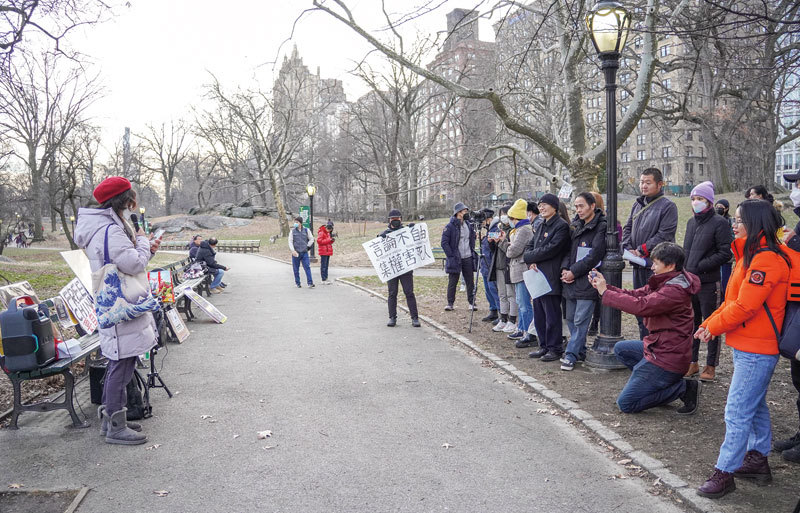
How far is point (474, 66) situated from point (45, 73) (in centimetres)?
2622

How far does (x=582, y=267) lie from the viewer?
6918 mm

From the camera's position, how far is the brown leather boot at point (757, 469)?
4059 mm

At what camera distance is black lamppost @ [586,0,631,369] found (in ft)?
22.1

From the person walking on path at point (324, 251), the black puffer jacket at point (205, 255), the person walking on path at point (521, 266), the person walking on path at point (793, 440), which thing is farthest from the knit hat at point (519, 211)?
the person walking on path at point (324, 251)

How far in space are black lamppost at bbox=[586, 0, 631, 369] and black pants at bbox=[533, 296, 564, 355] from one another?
2.22 ft

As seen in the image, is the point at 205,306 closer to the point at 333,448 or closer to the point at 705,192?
the point at 333,448

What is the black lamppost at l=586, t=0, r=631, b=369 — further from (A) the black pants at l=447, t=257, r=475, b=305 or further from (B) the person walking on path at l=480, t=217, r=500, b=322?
(A) the black pants at l=447, t=257, r=475, b=305

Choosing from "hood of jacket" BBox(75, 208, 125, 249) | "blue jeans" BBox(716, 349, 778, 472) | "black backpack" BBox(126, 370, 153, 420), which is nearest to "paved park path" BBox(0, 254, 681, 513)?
"black backpack" BBox(126, 370, 153, 420)

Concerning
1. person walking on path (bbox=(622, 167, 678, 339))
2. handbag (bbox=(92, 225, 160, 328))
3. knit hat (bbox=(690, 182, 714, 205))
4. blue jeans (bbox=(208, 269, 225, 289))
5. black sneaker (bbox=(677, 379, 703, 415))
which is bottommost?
black sneaker (bbox=(677, 379, 703, 415))

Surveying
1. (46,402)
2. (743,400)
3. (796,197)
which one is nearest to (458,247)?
(796,197)

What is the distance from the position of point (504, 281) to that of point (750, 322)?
5931 millimetres

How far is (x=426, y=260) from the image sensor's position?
428 inches

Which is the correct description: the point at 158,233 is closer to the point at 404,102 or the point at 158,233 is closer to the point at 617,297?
the point at 617,297

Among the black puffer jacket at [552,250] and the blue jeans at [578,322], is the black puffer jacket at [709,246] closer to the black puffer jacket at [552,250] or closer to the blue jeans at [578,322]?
the blue jeans at [578,322]
